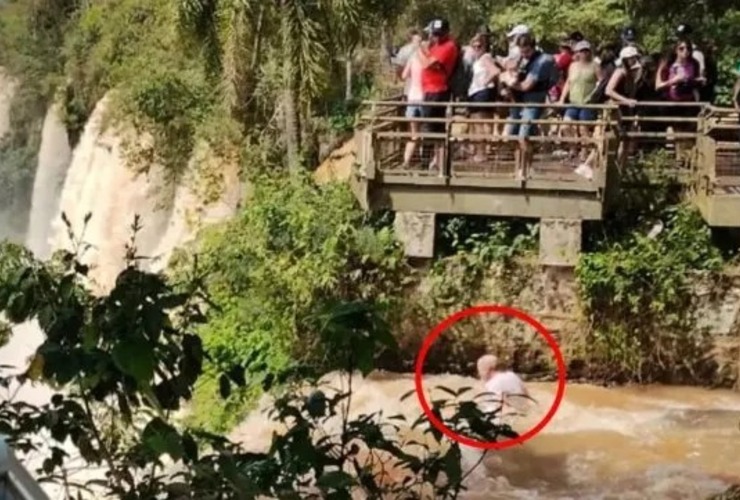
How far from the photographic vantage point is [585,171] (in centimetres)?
1182

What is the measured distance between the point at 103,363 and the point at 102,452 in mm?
483

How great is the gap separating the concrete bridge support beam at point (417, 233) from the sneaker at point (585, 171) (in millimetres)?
1582

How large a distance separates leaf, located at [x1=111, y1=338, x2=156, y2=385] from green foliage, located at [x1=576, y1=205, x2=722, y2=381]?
9423 mm

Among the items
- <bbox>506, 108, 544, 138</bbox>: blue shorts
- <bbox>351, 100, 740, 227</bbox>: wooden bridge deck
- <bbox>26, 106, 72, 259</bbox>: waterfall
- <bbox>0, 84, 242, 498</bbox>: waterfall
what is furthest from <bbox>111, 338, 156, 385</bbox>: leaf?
<bbox>26, 106, 72, 259</bbox>: waterfall

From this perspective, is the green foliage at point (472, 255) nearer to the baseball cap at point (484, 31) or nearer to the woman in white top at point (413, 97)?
the woman in white top at point (413, 97)

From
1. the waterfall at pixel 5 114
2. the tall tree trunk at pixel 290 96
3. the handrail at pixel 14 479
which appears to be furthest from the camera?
the waterfall at pixel 5 114

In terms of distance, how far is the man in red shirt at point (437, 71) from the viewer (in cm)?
1177

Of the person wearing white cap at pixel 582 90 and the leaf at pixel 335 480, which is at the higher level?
the person wearing white cap at pixel 582 90

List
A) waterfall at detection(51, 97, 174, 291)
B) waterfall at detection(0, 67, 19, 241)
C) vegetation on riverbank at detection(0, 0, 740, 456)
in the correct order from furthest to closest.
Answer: waterfall at detection(0, 67, 19, 241), waterfall at detection(51, 97, 174, 291), vegetation on riverbank at detection(0, 0, 740, 456)

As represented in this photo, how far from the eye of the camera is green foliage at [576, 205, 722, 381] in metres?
11.8

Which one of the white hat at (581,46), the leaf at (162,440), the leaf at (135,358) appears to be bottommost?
the leaf at (162,440)

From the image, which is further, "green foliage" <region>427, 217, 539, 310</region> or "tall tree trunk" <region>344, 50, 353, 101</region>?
"tall tree trunk" <region>344, 50, 353, 101</region>

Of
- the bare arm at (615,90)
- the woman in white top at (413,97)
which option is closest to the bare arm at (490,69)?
the woman in white top at (413,97)

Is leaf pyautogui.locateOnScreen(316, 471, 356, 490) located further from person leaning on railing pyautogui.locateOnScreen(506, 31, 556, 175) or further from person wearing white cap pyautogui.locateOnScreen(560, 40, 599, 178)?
person wearing white cap pyautogui.locateOnScreen(560, 40, 599, 178)
